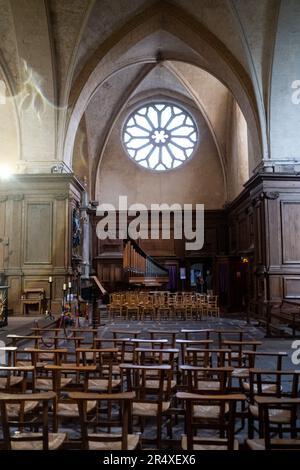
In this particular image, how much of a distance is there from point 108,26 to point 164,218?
982cm

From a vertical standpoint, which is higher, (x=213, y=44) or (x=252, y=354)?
(x=213, y=44)

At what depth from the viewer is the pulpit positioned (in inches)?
543

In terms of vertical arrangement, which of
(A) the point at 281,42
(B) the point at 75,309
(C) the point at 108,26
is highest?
(C) the point at 108,26

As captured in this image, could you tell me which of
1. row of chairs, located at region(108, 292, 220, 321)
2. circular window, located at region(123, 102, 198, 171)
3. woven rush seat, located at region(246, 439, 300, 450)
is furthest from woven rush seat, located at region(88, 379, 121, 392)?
circular window, located at region(123, 102, 198, 171)

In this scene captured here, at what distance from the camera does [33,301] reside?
13.8 meters

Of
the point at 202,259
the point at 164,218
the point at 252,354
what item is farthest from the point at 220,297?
the point at 252,354

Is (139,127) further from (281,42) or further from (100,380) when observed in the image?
(100,380)

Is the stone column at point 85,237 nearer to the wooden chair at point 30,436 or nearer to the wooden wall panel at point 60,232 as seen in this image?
the wooden wall panel at point 60,232

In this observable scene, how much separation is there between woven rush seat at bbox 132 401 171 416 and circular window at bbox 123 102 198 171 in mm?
19348

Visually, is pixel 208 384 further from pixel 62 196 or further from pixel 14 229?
pixel 14 229

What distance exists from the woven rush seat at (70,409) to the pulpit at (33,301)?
33.5 feet

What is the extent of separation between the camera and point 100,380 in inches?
181

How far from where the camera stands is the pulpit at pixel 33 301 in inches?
543

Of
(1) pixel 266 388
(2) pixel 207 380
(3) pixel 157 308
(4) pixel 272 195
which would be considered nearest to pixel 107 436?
(2) pixel 207 380
